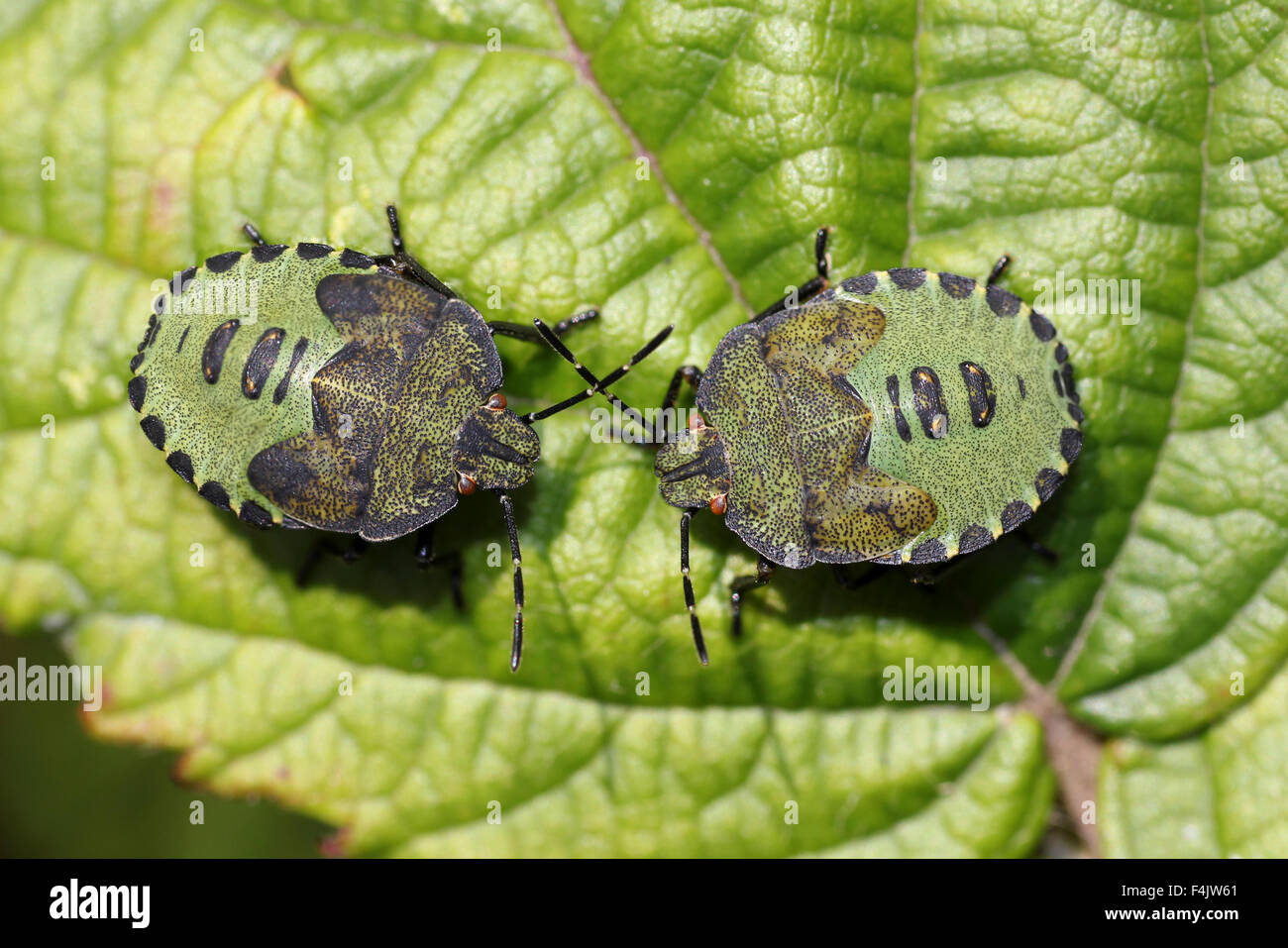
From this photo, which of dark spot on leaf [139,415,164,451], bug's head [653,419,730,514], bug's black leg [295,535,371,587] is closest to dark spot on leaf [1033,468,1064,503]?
bug's head [653,419,730,514]

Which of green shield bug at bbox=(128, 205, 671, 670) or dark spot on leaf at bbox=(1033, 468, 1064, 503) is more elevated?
green shield bug at bbox=(128, 205, 671, 670)

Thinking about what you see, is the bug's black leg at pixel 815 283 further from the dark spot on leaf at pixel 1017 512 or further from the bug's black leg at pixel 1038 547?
the bug's black leg at pixel 1038 547

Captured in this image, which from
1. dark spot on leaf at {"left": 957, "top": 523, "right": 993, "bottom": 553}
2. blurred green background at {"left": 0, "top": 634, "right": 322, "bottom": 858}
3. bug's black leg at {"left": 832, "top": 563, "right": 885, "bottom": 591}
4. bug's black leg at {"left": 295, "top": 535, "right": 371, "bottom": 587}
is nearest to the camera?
dark spot on leaf at {"left": 957, "top": 523, "right": 993, "bottom": 553}

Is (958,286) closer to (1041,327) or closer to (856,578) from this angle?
(1041,327)

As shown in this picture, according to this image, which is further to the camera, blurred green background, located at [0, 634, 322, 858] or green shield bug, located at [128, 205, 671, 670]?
blurred green background, located at [0, 634, 322, 858]

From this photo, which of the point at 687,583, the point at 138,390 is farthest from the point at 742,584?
the point at 138,390

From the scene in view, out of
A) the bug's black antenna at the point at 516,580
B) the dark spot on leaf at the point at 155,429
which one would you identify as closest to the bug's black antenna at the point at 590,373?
the bug's black antenna at the point at 516,580

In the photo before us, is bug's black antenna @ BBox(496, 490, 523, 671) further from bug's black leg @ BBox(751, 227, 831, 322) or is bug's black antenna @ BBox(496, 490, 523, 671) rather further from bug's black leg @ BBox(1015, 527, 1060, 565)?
bug's black leg @ BBox(1015, 527, 1060, 565)
